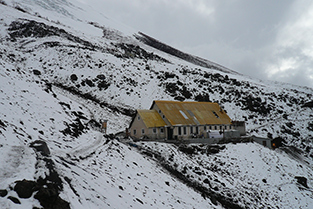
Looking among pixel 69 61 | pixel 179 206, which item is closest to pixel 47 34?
pixel 69 61

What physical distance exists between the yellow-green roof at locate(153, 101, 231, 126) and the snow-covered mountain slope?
7869mm

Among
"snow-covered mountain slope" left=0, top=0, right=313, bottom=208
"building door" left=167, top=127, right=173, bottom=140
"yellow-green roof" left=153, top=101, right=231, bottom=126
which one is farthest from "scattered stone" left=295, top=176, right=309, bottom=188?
"building door" left=167, top=127, right=173, bottom=140

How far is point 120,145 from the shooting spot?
74.2ft

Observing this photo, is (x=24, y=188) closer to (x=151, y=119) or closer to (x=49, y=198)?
(x=49, y=198)

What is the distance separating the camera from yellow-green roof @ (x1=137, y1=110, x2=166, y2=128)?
34194 millimetres

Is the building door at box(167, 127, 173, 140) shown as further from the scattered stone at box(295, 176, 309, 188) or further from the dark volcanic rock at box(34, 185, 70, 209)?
the dark volcanic rock at box(34, 185, 70, 209)

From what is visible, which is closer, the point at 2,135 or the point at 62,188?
the point at 62,188

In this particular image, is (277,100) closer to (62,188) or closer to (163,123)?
(163,123)

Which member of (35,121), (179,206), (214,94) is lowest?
(179,206)

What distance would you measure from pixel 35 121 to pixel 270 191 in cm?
2571

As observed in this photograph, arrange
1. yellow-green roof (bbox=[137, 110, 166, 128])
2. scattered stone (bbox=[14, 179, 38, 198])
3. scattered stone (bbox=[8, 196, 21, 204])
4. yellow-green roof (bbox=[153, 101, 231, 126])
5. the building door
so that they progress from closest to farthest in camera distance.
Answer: scattered stone (bbox=[8, 196, 21, 204]) < scattered stone (bbox=[14, 179, 38, 198]) < yellow-green roof (bbox=[137, 110, 166, 128]) < the building door < yellow-green roof (bbox=[153, 101, 231, 126])

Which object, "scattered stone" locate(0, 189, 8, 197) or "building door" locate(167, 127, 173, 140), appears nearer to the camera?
"scattered stone" locate(0, 189, 8, 197)

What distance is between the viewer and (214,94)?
6119 centimetres

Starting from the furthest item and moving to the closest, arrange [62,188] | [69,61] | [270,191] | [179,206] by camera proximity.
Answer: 1. [69,61]
2. [270,191]
3. [179,206]
4. [62,188]
